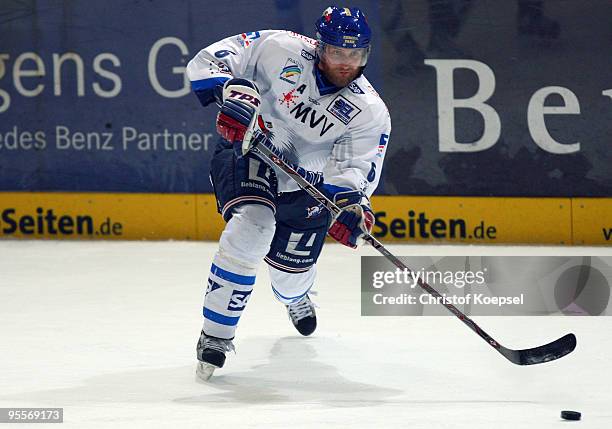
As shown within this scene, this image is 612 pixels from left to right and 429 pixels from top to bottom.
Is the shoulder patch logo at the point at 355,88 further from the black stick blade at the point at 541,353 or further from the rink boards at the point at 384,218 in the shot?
the rink boards at the point at 384,218

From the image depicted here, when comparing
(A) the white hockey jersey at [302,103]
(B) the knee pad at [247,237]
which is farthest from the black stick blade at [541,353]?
(B) the knee pad at [247,237]

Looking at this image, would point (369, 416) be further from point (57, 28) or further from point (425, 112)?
point (57, 28)

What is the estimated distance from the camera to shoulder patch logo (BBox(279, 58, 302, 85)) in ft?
12.9

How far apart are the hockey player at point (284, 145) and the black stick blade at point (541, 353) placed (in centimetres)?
61

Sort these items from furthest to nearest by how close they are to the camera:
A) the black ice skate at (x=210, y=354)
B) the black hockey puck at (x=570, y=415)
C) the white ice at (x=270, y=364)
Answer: the black ice skate at (x=210, y=354), the white ice at (x=270, y=364), the black hockey puck at (x=570, y=415)

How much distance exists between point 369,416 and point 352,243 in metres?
0.62

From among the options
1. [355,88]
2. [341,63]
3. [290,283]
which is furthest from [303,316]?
[341,63]

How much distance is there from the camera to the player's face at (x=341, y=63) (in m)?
3.80

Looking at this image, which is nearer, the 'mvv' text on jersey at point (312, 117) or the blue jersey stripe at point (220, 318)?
the blue jersey stripe at point (220, 318)

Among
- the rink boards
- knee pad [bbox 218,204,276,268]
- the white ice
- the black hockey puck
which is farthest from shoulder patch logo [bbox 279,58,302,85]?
the rink boards

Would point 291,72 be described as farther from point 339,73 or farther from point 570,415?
point 570,415

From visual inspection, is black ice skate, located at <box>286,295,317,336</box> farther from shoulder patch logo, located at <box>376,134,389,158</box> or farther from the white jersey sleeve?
the white jersey sleeve

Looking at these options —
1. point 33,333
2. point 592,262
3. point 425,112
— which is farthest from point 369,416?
point 425,112

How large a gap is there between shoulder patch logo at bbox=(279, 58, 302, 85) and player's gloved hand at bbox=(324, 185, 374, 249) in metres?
0.49
